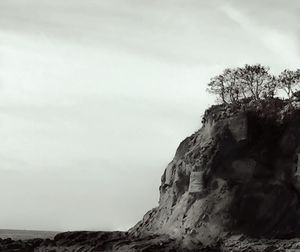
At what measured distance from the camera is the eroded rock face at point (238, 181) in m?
67.2

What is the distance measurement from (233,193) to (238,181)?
169 centimetres

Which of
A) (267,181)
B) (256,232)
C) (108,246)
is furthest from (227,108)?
(108,246)

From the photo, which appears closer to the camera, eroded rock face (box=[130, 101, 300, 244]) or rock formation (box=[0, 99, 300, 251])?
rock formation (box=[0, 99, 300, 251])

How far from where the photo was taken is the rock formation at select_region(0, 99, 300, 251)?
65.9 metres

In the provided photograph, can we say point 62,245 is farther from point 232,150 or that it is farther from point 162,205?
point 232,150

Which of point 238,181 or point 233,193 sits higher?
point 238,181

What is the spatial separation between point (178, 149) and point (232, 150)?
1387 centimetres

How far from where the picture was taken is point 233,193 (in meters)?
68.2

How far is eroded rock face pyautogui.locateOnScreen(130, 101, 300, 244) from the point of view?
6719 cm

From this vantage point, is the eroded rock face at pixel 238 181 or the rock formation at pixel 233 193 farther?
the eroded rock face at pixel 238 181

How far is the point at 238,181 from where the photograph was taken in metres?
69.1

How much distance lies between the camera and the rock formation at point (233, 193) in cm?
6594

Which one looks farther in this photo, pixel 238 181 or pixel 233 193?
pixel 238 181

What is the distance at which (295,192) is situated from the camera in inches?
2719
